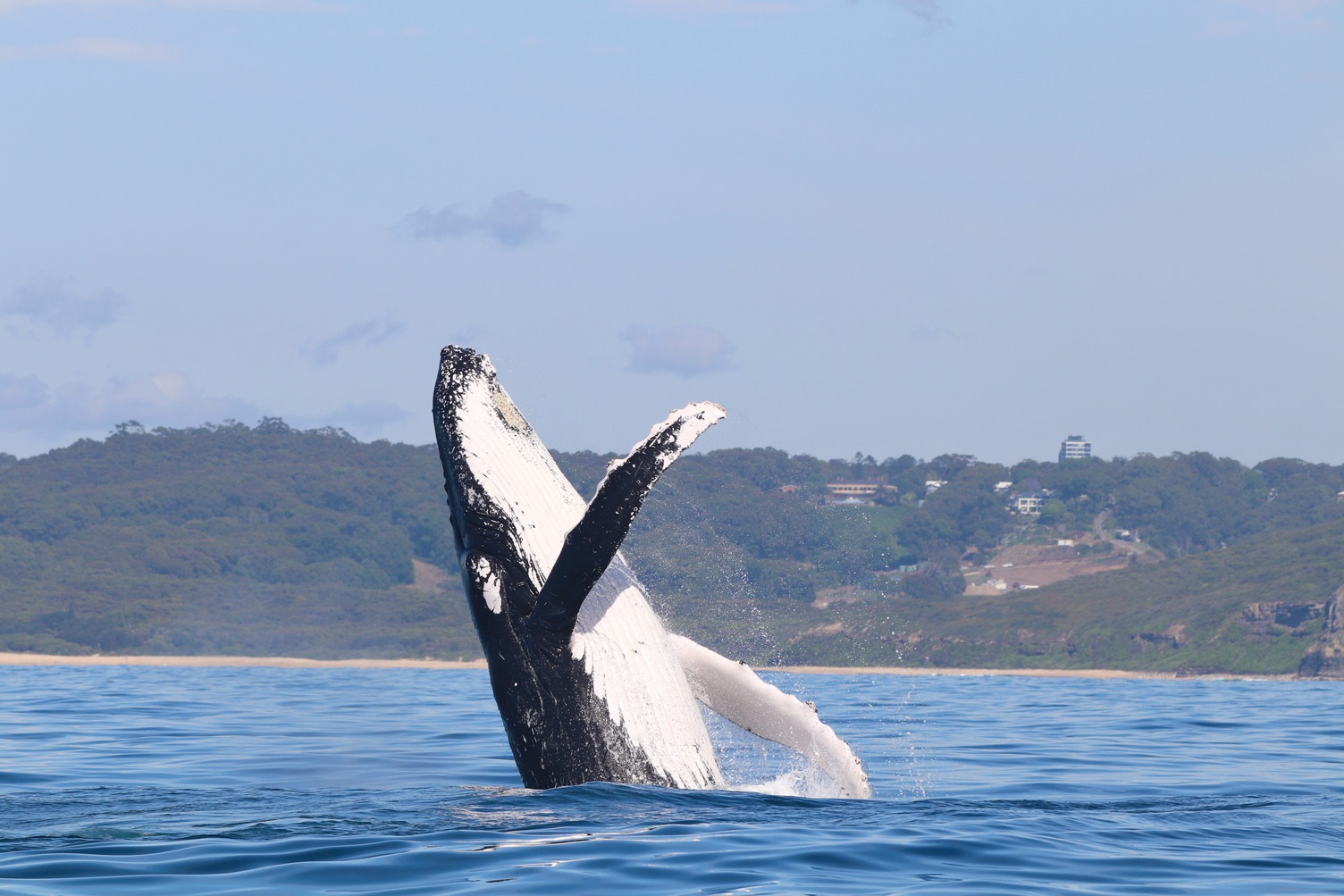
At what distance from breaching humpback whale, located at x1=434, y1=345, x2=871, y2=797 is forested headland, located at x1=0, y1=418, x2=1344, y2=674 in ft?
270

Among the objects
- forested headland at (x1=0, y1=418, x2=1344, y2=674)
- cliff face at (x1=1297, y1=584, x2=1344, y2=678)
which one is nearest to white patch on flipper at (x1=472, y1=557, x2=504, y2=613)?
forested headland at (x1=0, y1=418, x2=1344, y2=674)

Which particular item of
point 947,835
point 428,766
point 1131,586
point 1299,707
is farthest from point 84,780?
point 1131,586

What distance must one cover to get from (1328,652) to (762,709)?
102056 mm

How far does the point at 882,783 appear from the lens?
45.2ft

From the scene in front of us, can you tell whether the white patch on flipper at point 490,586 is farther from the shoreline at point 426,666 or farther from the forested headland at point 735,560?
the shoreline at point 426,666

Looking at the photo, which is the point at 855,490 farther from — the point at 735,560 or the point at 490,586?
the point at 490,586

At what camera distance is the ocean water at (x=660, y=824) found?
7.87 metres

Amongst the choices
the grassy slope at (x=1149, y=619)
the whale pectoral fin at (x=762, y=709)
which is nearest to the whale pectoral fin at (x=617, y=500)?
the whale pectoral fin at (x=762, y=709)

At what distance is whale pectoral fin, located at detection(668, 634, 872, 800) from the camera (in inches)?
387

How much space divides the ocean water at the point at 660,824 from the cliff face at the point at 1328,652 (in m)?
89.6

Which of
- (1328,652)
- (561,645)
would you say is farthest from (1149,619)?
(561,645)

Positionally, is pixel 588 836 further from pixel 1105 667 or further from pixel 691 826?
pixel 1105 667

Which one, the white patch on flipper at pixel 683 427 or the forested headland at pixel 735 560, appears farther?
the forested headland at pixel 735 560

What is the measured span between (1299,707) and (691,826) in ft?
74.7
